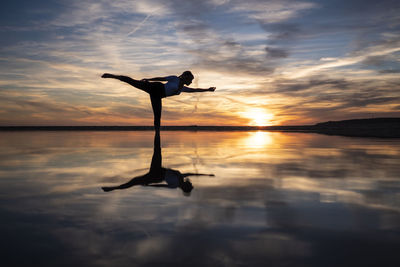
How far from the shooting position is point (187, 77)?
30.9 ft

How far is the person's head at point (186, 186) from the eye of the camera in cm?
409

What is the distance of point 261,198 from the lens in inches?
149

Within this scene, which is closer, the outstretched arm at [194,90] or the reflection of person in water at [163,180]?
the reflection of person in water at [163,180]

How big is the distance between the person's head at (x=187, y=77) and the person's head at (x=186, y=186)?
4998 millimetres

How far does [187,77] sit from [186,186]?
5472 mm

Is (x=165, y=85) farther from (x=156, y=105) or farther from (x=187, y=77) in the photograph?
(x=156, y=105)

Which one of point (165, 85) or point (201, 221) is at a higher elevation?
point (165, 85)

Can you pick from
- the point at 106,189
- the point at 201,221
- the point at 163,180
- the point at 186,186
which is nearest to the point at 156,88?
the point at 163,180

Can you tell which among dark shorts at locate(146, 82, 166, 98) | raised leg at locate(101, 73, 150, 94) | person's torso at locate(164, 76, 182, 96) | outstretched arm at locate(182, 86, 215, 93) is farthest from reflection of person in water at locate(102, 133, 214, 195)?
outstretched arm at locate(182, 86, 215, 93)

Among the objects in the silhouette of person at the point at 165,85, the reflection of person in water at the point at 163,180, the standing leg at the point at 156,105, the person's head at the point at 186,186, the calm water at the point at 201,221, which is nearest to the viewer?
the calm water at the point at 201,221

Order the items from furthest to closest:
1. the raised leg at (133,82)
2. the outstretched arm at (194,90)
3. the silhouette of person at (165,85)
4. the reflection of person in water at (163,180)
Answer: the outstretched arm at (194,90) < the silhouette of person at (165,85) < the raised leg at (133,82) < the reflection of person in water at (163,180)

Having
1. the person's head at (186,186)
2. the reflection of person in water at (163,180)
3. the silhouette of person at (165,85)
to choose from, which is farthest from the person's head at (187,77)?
the person's head at (186,186)

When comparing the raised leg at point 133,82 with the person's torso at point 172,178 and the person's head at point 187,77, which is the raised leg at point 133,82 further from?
the person's torso at point 172,178

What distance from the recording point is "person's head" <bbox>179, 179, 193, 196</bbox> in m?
4.09
